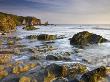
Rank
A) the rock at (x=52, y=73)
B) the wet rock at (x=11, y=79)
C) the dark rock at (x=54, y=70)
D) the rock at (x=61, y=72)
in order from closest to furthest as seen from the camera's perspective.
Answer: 1. the wet rock at (x=11, y=79)
2. the rock at (x=52, y=73)
3. the rock at (x=61, y=72)
4. the dark rock at (x=54, y=70)

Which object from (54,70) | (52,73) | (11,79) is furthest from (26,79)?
(54,70)

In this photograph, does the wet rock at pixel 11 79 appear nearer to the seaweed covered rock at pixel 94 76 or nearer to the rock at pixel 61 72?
the rock at pixel 61 72

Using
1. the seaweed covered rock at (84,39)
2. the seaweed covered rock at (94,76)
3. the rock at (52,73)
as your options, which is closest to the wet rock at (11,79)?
the rock at (52,73)

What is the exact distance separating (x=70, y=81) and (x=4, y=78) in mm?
3337

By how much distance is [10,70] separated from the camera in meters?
13.0

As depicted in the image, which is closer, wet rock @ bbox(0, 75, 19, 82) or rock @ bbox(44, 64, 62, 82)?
wet rock @ bbox(0, 75, 19, 82)

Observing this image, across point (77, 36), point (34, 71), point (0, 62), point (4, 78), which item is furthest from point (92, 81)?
point (77, 36)

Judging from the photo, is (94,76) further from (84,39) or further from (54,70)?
(84,39)

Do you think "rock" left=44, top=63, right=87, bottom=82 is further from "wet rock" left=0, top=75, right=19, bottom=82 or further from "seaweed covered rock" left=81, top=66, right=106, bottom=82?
"wet rock" left=0, top=75, right=19, bottom=82

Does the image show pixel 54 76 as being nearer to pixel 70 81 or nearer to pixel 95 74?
pixel 70 81

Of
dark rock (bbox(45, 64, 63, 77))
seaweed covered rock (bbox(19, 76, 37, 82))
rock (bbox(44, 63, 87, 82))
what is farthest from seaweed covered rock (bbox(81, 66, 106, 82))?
seaweed covered rock (bbox(19, 76, 37, 82))

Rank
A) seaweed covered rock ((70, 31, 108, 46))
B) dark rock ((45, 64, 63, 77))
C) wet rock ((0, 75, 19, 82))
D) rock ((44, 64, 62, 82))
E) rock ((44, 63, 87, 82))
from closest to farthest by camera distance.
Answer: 1. wet rock ((0, 75, 19, 82))
2. rock ((44, 64, 62, 82))
3. rock ((44, 63, 87, 82))
4. dark rock ((45, 64, 63, 77))
5. seaweed covered rock ((70, 31, 108, 46))

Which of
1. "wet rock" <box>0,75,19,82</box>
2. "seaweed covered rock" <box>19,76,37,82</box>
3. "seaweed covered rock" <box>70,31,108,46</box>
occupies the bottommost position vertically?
"seaweed covered rock" <box>70,31,108,46</box>

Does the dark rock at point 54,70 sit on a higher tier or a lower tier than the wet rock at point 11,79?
Result: higher
